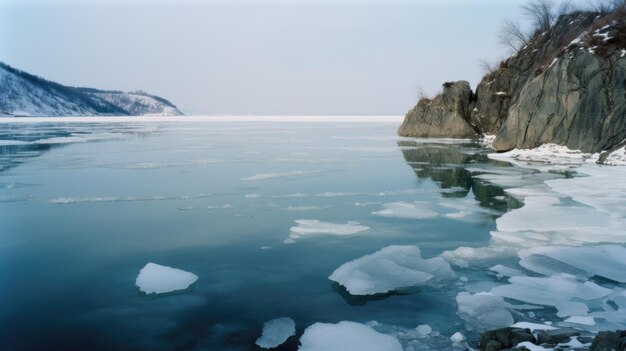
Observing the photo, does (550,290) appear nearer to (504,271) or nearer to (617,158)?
(504,271)

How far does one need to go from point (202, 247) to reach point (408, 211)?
5.98 m

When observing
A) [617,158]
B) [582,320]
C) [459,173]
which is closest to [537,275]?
[582,320]

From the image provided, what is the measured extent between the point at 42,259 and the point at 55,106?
20175 cm

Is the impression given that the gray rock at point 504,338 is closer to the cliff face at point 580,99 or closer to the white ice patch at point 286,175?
the white ice patch at point 286,175

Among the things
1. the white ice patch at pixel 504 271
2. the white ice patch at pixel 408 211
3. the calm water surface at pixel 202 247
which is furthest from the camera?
the white ice patch at pixel 408 211

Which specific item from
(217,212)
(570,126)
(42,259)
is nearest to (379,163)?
(570,126)

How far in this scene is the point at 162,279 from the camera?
7730mm

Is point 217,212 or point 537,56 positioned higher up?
point 537,56

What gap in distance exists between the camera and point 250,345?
5840mm

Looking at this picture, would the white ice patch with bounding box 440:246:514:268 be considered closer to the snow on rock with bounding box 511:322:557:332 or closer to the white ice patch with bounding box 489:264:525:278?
the white ice patch with bounding box 489:264:525:278

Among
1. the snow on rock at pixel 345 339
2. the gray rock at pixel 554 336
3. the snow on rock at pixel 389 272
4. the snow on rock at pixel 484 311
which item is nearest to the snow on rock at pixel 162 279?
the snow on rock at pixel 389 272

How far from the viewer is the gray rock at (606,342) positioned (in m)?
4.96

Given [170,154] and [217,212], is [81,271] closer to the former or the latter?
[217,212]

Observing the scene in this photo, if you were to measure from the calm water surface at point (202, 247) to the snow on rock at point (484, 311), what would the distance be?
7.7 inches
